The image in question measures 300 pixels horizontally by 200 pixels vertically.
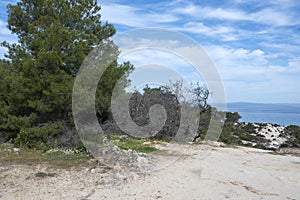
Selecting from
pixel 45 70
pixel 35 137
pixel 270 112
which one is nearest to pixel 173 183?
pixel 35 137

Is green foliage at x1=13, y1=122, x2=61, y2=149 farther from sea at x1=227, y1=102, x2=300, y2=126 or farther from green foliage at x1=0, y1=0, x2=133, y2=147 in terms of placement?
sea at x1=227, y1=102, x2=300, y2=126

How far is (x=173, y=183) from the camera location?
565cm

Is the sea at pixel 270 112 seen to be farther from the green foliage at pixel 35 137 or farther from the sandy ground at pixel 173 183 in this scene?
the green foliage at pixel 35 137

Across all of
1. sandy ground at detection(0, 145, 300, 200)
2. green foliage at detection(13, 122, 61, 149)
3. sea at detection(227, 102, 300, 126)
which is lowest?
sandy ground at detection(0, 145, 300, 200)

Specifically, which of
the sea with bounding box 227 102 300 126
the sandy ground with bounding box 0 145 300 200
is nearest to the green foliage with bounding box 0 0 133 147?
the sandy ground with bounding box 0 145 300 200

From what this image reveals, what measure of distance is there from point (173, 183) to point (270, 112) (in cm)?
2826

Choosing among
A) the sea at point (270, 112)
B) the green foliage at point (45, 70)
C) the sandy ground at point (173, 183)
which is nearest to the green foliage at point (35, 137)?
the green foliage at point (45, 70)

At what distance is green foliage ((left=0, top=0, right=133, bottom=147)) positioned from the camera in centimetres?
897

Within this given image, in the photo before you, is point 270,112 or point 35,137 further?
point 270,112

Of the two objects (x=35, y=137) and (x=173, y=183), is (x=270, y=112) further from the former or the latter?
(x=173, y=183)

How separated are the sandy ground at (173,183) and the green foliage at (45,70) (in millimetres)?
2795

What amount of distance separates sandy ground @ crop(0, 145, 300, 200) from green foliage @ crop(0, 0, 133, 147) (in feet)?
9.17

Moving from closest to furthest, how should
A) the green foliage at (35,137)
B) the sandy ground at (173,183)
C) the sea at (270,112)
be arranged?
the sandy ground at (173,183)
the green foliage at (35,137)
the sea at (270,112)

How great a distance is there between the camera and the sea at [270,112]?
83.0ft
